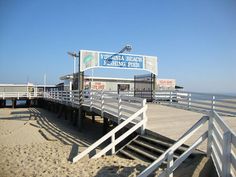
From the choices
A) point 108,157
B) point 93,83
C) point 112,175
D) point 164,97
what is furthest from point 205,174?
point 93,83

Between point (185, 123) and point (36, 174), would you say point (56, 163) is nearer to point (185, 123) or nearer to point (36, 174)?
point (36, 174)

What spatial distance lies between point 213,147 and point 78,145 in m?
5.98

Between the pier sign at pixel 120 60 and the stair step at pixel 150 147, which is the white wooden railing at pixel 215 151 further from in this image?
the pier sign at pixel 120 60

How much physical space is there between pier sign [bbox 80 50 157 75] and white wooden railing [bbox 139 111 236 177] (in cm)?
1063

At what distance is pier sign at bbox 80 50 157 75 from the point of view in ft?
49.1

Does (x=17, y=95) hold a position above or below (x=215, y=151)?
above

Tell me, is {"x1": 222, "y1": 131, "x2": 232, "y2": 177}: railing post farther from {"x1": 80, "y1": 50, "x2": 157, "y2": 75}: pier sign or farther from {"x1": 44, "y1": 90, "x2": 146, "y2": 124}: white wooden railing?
{"x1": 80, "y1": 50, "x2": 157, "y2": 75}: pier sign

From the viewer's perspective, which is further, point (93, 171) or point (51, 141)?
point (51, 141)

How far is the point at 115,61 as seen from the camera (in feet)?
52.7

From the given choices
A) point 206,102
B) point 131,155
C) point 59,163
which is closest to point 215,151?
point 131,155

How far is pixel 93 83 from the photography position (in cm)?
3225

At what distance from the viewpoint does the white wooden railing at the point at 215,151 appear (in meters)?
3.84

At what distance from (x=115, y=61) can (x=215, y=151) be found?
11814 mm

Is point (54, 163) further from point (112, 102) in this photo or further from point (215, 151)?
point (112, 102)
